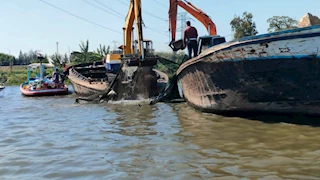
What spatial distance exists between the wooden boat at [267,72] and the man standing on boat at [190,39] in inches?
88.4

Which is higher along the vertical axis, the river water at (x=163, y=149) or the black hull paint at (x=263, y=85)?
the black hull paint at (x=263, y=85)

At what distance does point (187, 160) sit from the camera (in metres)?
4.80

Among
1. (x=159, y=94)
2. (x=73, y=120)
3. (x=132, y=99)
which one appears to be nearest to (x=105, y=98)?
(x=132, y=99)

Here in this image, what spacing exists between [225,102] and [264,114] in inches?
34.2

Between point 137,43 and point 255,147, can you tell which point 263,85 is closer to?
point 255,147

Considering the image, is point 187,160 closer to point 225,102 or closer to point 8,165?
point 8,165

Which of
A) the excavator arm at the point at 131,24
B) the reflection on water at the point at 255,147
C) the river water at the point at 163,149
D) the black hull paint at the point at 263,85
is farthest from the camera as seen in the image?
the excavator arm at the point at 131,24

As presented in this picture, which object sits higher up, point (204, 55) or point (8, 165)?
point (204, 55)

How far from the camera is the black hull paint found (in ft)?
21.0

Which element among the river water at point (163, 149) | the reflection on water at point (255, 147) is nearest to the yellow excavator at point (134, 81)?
the river water at point (163, 149)

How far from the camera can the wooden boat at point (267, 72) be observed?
619cm

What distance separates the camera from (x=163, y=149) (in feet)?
18.1

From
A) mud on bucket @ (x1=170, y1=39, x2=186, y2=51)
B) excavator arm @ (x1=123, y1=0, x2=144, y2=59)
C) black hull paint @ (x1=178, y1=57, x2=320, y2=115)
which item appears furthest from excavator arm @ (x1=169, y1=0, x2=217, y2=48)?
black hull paint @ (x1=178, y1=57, x2=320, y2=115)

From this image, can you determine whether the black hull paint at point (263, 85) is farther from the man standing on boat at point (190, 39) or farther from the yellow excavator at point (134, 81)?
the yellow excavator at point (134, 81)
